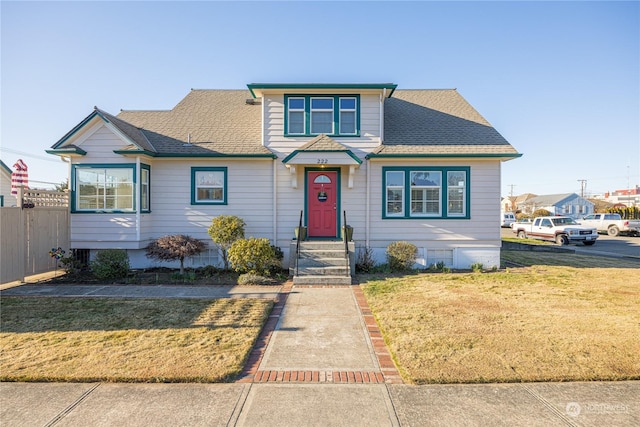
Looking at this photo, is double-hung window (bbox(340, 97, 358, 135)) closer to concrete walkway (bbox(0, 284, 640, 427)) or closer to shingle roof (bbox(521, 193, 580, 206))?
concrete walkway (bbox(0, 284, 640, 427))

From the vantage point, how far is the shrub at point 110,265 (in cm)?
1009

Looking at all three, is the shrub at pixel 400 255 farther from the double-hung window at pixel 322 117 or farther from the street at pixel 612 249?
the street at pixel 612 249

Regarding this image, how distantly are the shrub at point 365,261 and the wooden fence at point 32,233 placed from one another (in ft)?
31.7

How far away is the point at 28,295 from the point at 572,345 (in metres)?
11.5

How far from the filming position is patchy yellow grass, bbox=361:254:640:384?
4.53 meters

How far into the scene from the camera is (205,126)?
42.7 ft

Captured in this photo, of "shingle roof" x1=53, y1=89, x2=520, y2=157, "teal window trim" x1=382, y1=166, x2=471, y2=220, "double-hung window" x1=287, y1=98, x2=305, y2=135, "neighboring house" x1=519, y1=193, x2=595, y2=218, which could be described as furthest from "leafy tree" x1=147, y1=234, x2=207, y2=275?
"neighboring house" x1=519, y1=193, x2=595, y2=218

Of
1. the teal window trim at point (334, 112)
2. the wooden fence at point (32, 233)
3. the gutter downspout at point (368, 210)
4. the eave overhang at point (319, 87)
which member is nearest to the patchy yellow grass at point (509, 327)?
the gutter downspout at point (368, 210)

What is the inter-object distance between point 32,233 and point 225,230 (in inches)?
217

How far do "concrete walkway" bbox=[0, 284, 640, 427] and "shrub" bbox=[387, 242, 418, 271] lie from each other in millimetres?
6312

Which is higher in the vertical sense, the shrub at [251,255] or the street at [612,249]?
the shrub at [251,255]

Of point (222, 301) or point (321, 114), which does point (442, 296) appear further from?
point (321, 114)

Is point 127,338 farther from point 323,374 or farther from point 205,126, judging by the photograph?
point 205,126

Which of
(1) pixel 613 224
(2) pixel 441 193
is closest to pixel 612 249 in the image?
(1) pixel 613 224
